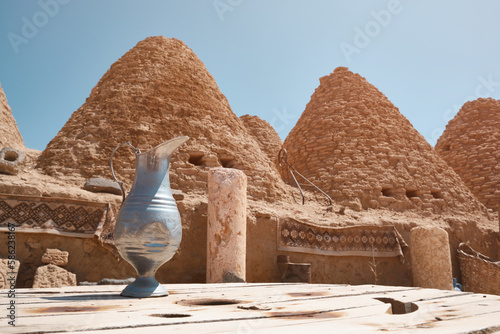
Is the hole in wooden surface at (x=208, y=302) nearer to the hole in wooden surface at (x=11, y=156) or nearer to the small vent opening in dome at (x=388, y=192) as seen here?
the hole in wooden surface at (x=11, y=156)

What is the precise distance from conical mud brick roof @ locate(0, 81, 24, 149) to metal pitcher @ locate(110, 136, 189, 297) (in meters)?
9.25

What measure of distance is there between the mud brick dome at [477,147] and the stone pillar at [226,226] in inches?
477

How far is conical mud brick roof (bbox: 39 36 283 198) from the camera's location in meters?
7.10

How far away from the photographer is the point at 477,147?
51.5 feet

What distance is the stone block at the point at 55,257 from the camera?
4.85 meters

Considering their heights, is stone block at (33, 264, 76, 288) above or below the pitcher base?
below

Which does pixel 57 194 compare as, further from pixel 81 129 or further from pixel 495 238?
pixel 495 238

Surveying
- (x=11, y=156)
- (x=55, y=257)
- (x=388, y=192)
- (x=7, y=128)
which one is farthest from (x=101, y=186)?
(x=388, y=192)

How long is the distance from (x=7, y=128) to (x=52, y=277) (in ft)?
24.3

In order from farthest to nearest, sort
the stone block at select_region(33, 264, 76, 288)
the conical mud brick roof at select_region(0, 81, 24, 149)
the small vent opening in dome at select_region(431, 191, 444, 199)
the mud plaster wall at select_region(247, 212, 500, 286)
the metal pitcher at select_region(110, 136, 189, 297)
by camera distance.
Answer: the small vent opening in dome at select_region(431, 191, 444, 199) < the conical mud brick roof at select_region(0, 81, 24, 149) < the mud plaster wall at select_region(247, 212, 500, 286) < the stone block at select_region(33, 264, 76, 288) < the metal pitcher at select_region(110, 136, 189, 297)

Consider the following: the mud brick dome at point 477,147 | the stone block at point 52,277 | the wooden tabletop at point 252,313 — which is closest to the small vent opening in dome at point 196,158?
the stone block at point 52,277

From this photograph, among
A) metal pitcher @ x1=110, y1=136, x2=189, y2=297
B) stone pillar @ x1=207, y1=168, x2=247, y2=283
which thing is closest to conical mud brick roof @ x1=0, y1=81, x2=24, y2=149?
stone pillar @ x1=207, y1=168, x2=247, y2=283

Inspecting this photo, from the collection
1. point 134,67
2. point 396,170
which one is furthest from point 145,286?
point 396,170

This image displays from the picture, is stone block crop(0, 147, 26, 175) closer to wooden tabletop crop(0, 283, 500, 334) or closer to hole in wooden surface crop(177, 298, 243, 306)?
wooden tabletop crop(0, 283, 500, 334)
